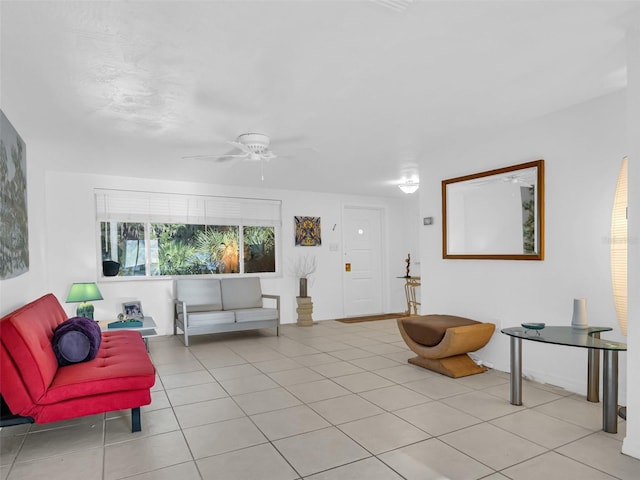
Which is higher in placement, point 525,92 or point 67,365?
point 525,92

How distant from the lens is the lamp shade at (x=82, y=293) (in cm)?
479

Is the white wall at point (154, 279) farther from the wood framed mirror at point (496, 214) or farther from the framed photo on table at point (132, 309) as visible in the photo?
the wood framed mirror at point (496, 214)

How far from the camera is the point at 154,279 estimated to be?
19.4 ft

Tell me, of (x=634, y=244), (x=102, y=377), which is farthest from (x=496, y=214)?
(x=102, y=377)

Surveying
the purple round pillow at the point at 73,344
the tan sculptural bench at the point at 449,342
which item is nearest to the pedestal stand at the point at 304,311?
→ the tan sculptural bench at the point at 449,342

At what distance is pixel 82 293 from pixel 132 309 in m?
0.75

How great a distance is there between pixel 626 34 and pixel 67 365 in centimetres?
402

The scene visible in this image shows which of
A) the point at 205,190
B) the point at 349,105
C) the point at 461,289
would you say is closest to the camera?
the point at 349,105

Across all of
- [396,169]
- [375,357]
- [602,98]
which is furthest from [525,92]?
[375,357]

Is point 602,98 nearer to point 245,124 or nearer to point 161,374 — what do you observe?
point 245,124

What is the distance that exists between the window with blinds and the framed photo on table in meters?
0.49

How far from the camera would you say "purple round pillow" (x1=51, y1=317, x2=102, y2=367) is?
9.55 feet

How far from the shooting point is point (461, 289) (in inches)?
172

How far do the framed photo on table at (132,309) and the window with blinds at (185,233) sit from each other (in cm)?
49
